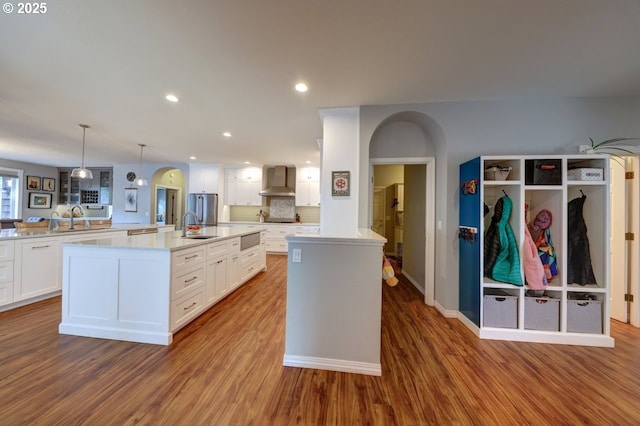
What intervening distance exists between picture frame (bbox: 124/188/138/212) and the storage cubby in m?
8.34

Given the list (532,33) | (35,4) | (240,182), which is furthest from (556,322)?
(240,182)

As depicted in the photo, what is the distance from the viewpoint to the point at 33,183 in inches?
273

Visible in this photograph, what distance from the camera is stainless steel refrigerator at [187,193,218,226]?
22.2 ft

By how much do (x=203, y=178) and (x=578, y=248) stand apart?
766cm

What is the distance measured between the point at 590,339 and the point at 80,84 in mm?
5756

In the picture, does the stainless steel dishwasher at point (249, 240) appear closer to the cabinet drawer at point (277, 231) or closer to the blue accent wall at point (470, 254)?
the cabinet drawer at point (277, 231)

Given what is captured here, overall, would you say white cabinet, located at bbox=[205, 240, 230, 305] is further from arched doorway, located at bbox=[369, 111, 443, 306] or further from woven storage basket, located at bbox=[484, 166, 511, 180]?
woven storage basket, located at bbox=[484, 166, 511, 180]

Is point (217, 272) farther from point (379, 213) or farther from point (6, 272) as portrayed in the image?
point (379, 213)

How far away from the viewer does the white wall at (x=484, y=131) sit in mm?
2660

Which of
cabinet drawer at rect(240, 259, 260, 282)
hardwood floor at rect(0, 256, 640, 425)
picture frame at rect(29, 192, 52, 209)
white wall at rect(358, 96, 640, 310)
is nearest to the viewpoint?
hardwood floor at rect(0, 256, 640, 425)

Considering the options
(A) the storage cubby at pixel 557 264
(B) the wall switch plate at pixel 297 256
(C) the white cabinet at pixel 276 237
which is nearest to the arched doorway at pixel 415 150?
(A) the storage cubby at pixel 557 264

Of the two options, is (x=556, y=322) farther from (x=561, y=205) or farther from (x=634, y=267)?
(x=634, y=267)

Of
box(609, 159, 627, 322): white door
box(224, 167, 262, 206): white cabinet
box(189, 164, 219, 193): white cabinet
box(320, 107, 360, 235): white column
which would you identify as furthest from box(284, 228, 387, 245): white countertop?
box(189, 164, 219, 193): white cabinet

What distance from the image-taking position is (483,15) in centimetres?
159
